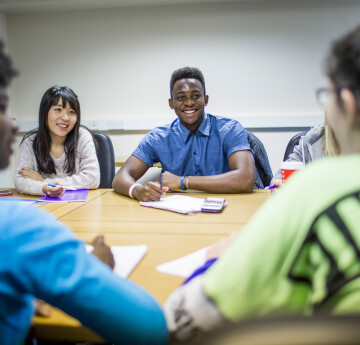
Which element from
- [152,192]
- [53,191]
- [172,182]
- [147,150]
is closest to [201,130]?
[147,150]

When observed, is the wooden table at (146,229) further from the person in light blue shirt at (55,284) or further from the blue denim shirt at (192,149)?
the blue denim shirt at (192,149)

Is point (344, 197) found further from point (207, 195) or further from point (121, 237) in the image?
point (207, 195)

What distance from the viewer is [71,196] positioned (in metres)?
1.78

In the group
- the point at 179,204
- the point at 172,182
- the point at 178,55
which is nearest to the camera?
the point at 179,204

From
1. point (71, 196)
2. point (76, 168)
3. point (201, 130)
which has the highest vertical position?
point (201, 130)

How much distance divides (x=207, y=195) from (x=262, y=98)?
1999mm

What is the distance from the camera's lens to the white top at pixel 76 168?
1917mm

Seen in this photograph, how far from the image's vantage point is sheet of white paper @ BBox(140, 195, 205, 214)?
4.64 feet

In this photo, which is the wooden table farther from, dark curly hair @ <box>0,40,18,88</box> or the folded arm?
dark curly hair @ <box>0,40,18,88</box>

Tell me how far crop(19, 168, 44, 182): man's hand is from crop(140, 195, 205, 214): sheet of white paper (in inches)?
30.2

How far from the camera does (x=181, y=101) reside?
217cm

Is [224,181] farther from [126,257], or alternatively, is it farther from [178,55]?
[178,55]

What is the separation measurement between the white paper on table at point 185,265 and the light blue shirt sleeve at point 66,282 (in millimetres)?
231

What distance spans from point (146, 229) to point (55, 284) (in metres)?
0.68
